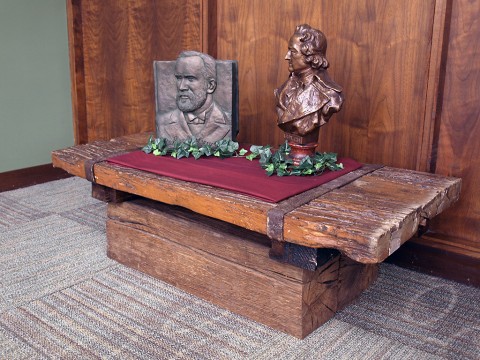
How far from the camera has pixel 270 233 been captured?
1.50 metres

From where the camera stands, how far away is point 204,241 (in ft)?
5.97

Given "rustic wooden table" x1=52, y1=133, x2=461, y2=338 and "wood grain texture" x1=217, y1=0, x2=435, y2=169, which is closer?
"rustic wooden table" x1=52, y1=133, x2=461, y2=338

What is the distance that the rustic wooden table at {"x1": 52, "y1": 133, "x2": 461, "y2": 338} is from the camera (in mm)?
1432

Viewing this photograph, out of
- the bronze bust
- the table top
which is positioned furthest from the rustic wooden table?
the bronze bust

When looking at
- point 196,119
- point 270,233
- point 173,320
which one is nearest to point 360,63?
point 196,119

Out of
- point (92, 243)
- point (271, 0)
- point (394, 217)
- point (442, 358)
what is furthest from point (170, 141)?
point (442, 358)

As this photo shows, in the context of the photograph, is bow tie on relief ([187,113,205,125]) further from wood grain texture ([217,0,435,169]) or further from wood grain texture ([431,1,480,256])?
wood grain texture ([431,1,480,256])

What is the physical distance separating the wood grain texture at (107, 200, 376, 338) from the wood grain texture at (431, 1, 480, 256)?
393 millimetres

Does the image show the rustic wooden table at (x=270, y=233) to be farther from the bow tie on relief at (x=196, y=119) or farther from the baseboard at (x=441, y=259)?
the bow tie on relief at (x=196, y=119)

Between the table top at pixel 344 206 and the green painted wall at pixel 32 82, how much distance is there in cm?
135

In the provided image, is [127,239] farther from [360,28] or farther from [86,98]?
[86,98]

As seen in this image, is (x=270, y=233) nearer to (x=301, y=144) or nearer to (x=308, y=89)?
(x=301, y=144)

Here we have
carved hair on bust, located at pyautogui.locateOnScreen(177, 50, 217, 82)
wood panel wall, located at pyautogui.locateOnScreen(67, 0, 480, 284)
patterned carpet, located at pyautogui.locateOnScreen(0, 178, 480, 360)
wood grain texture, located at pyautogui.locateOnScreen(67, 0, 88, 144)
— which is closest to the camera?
patterned carpet, located at pyautogui.locateOnScreen(0, 178, 480, 360)

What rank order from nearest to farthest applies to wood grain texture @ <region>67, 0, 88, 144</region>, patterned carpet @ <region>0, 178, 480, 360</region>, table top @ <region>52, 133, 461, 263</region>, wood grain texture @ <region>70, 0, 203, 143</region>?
table top @ <region>52, 133, 461, 263</region>
patterned carpet @ <region>0, 178, 480, 360</region>
wood grain texture @ <region>70, 0, 203, 143</region>
wood grain texture @ <region>67, 0, 88, 144</region>
